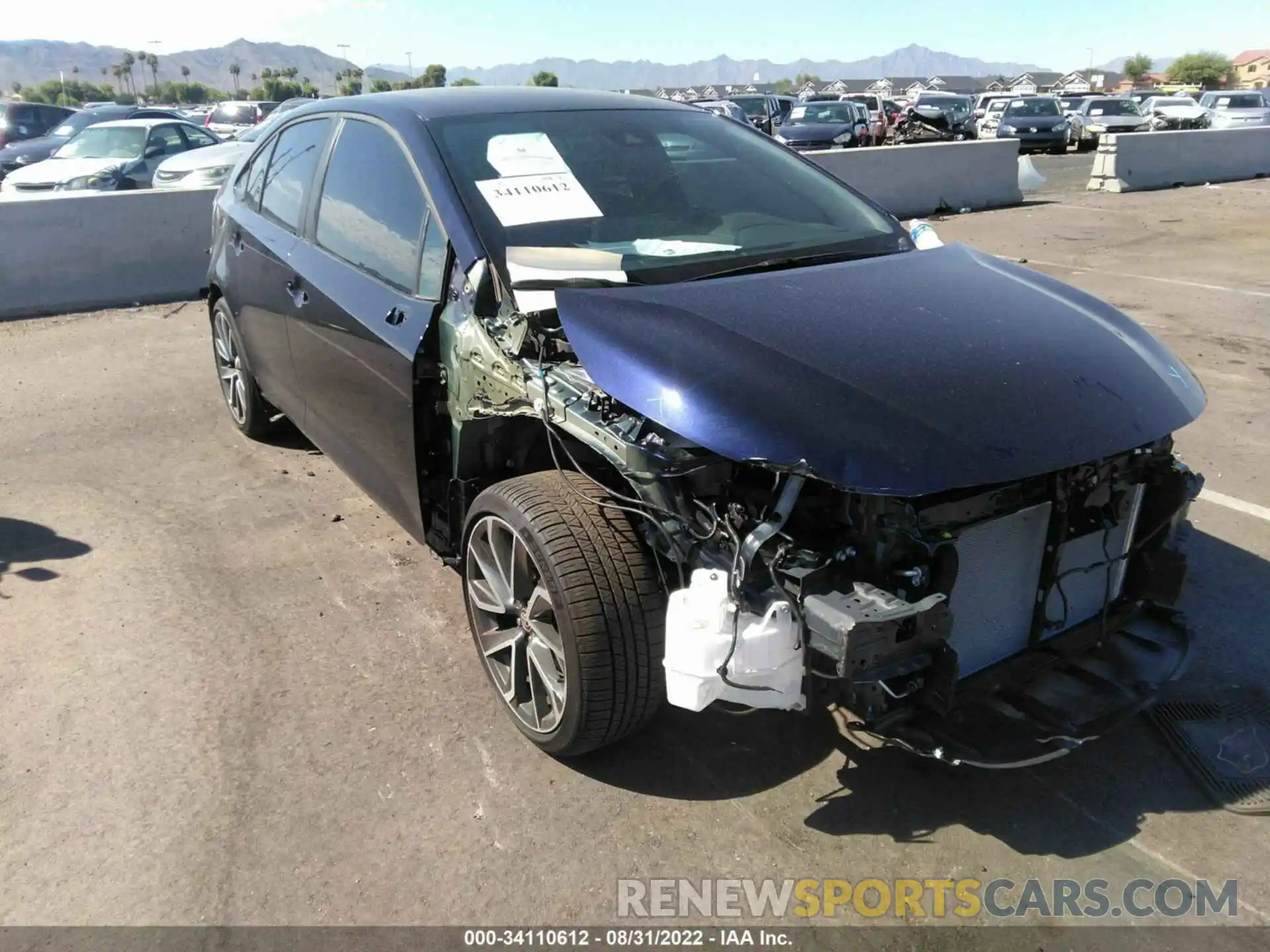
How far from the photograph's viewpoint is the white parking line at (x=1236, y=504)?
443 cm

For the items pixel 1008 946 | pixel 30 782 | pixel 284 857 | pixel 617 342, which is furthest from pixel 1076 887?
pixel 30 782

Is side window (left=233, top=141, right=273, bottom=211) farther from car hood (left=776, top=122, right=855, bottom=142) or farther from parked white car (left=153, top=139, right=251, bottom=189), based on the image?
car hood (left=776, top=122, right=855, bottom=142)

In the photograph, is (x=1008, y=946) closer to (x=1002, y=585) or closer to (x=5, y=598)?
(x=1002, y=585)

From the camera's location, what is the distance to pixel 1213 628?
3537 mm

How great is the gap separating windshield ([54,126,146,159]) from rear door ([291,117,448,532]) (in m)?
11.4

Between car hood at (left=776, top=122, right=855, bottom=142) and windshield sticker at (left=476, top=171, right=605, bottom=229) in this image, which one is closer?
windshield sticker at (left=476, top=171, right=605, bottom=229)

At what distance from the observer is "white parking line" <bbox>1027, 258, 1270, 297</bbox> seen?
893cm

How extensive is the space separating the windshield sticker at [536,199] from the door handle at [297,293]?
1.09 meters

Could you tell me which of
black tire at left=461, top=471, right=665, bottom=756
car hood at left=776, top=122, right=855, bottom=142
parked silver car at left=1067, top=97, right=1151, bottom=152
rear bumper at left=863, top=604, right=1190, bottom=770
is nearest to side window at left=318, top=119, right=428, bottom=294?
black tire at left=461, top=471, right=665, bottom=756

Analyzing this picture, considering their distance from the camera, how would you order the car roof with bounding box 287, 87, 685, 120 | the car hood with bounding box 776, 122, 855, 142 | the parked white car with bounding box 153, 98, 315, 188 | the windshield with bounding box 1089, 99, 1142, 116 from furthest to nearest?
1. the windshield with bounding box 1089, 99, 1142, 116
2. the car hood with bounding box 776, 122, 855, 142
3. the parked white car with bounding box 153, 98, 315, 188
4. the car roof with bounding box 287, 87, 685, 120

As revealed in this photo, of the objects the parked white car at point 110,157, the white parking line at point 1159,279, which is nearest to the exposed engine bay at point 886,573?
the white parking line at point 1159,279

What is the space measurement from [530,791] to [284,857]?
0.67m

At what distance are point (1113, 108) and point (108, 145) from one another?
27.1 m

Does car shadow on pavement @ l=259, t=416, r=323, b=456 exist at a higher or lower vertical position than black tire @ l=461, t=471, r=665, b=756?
lower
